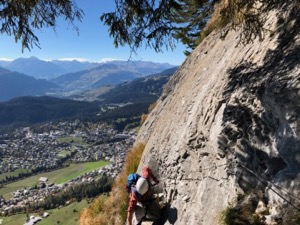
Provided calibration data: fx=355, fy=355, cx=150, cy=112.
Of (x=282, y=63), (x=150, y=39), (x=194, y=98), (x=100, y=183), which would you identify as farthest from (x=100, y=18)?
(x=100, y=183)

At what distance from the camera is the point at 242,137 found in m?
7.86

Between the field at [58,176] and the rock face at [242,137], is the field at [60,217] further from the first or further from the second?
the rock face at [242,137]

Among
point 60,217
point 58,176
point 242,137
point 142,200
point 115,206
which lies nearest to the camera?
point 242,137

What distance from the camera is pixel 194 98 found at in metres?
12.2

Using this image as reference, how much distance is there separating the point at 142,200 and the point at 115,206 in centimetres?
375

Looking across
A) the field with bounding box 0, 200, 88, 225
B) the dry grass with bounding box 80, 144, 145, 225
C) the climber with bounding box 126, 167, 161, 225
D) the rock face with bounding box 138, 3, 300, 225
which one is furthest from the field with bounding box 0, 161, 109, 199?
the rock face with bounding box 138, 3, 300, 225

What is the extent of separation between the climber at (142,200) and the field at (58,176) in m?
158

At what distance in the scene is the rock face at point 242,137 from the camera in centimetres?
688

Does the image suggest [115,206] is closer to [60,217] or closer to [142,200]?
[142,200]

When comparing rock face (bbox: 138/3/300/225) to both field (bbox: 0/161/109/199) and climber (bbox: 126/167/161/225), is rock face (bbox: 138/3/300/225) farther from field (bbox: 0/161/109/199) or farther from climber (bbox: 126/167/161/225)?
field (bbox: 0/161/109/199)

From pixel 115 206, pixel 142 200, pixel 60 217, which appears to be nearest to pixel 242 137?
pixel 142 200

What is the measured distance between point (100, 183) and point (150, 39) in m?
113

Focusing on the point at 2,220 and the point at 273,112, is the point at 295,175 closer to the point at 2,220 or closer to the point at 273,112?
the point at 273,112

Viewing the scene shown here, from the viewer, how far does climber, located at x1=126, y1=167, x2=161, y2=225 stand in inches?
400
